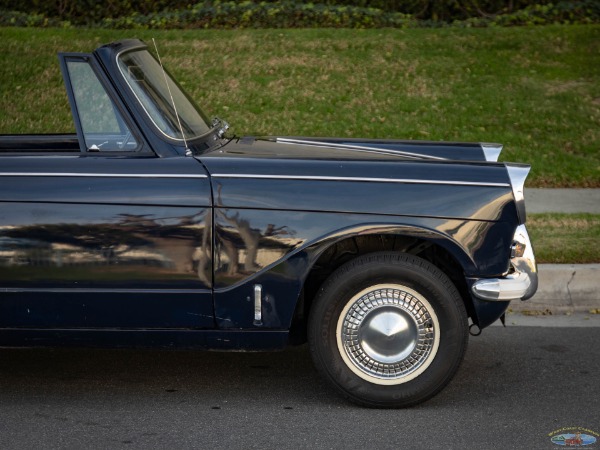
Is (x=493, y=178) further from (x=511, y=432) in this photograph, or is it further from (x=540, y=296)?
(x=540, y=296)

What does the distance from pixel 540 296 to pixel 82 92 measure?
11.1 ft

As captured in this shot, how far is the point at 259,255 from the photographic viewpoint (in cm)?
484

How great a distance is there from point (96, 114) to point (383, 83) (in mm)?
7295

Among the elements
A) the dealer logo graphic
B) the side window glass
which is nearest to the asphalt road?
the dealer logo graphic

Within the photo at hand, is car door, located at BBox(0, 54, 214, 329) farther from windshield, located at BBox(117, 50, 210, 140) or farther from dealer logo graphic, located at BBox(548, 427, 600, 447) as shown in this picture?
dealer logo graphic, located at BBox(548, 427, 600, 447)

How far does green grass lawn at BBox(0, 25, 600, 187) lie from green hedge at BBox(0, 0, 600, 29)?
0.55m

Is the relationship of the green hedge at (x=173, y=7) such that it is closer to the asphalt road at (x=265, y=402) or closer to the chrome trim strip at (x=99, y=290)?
the asphalt road at (x=265, y=402)

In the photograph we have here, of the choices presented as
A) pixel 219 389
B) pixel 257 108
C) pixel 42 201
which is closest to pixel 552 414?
pixel 219 389

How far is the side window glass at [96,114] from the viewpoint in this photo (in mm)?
5105

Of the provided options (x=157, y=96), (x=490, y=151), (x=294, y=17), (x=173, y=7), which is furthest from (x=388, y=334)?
(x=173, y=7)

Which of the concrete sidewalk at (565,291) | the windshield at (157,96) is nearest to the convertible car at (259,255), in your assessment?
the windshield at (157,96)

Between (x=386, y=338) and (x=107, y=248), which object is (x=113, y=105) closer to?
(x=107, y=248)

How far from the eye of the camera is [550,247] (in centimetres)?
764

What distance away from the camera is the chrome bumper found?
4.89 m
